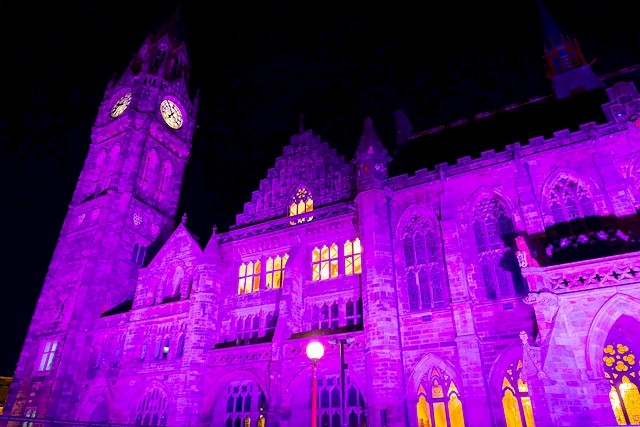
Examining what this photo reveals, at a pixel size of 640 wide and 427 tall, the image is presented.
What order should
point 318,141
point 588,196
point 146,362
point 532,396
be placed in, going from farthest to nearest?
point 318,141, point 146,362, point 588,196, point 532,396

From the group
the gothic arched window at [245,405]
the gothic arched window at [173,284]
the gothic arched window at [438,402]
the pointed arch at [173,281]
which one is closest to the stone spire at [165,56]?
the pointed arch at [173,281]

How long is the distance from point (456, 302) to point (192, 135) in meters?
36.1

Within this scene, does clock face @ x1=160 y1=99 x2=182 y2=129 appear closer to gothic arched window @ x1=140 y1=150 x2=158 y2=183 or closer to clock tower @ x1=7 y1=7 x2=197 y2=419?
clock tower @ x1=7 y1=7 x2=197 y2=419

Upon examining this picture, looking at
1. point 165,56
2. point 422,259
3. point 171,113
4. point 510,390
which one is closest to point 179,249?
point 422,259

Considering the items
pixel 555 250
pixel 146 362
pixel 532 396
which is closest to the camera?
pixel 532 396

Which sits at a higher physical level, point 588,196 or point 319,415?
point 588,196

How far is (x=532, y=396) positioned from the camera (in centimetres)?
1544

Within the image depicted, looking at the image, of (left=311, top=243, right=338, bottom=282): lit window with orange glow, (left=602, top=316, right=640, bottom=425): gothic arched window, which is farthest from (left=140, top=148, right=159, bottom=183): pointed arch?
(left=602, top=316, right=640, bottom=425): gothic arched window

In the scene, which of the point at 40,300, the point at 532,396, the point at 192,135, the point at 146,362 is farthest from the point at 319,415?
the point at 192,135

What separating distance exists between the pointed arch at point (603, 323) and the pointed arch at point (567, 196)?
503cm

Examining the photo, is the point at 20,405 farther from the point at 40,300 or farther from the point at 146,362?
the point at 146,362

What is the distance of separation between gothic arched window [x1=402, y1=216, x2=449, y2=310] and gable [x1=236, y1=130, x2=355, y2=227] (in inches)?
211

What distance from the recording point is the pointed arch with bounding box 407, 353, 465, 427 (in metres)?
18.8

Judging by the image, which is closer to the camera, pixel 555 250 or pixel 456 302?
pixel 555 250
